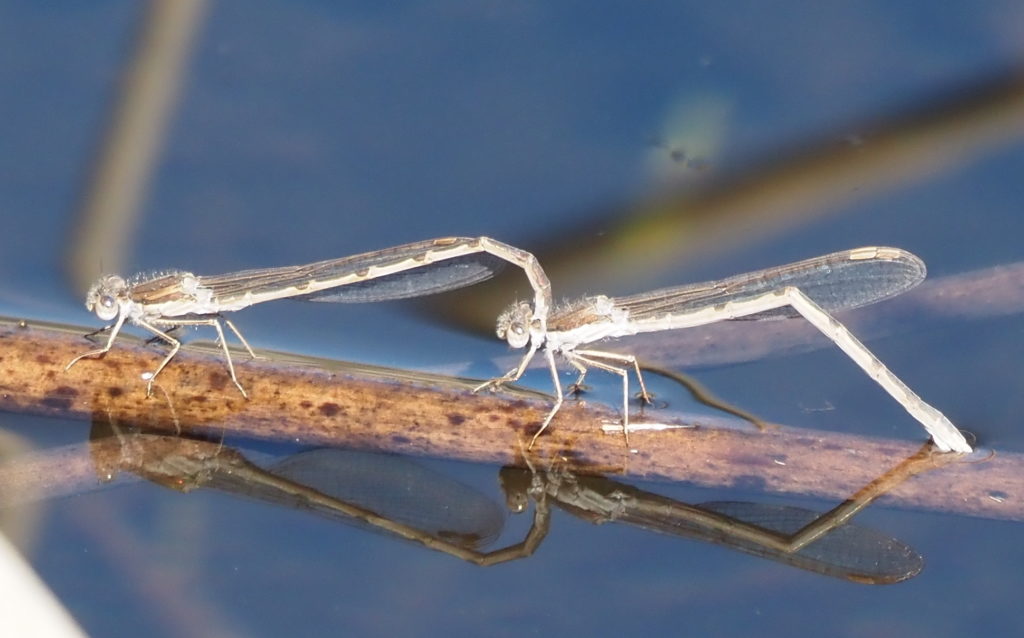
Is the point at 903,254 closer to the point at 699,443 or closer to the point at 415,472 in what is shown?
the point at 699,443

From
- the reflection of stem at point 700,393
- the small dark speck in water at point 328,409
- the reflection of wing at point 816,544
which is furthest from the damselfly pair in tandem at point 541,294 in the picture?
the small dark speck in water at point 328,409

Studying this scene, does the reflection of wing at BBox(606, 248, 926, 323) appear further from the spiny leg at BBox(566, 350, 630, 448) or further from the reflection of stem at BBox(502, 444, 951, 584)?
the reflection of stem at BBox(502, 444, 951, 584)

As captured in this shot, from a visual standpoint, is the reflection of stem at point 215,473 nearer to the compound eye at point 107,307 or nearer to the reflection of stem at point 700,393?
the compound eye at point 107,307

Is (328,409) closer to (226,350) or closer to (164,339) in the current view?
(226,350)

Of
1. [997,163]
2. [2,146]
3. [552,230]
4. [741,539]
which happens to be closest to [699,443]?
[741,539]

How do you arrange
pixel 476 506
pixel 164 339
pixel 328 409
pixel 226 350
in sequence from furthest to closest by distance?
1. pixel 164 339
2. pixel 226 350
3. pixel 476 506
4. pixel 328 409

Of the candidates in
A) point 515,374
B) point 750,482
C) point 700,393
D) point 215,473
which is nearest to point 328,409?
point 215,473
